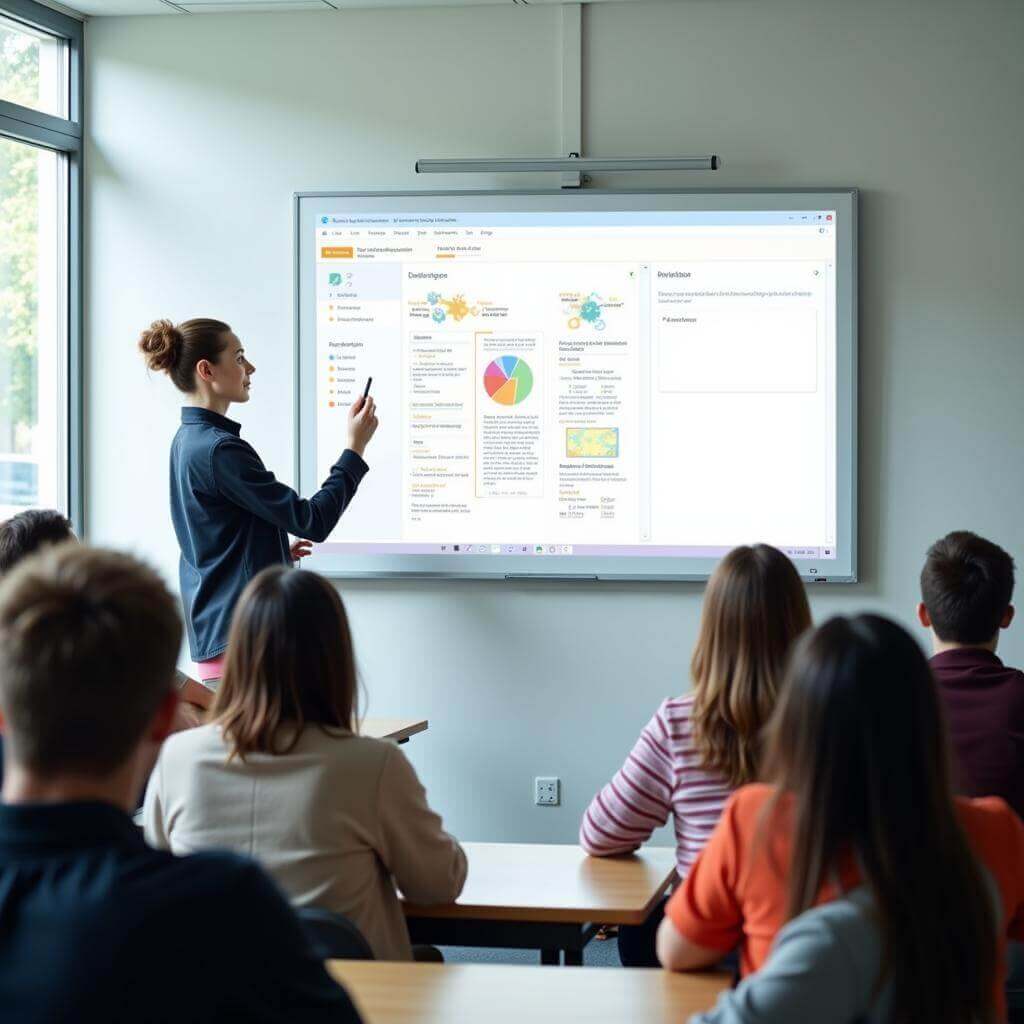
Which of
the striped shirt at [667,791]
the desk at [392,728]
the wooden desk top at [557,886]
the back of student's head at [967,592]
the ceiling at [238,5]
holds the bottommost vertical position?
the desk at [392,728]

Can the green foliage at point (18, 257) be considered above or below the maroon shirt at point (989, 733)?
above

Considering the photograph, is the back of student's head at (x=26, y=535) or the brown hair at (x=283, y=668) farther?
the back of student's head at (x=26, y=535)

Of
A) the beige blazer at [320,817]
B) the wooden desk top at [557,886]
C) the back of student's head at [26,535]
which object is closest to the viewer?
the beige blazer at [320,817]

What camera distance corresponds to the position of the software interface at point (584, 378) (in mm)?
4164

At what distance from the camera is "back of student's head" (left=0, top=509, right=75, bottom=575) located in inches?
104

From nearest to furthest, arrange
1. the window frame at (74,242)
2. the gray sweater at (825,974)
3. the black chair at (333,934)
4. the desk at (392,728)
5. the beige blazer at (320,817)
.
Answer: the gray sweater at (825,974), the black chair at (333,934), the beige blazer at (320,817), the desk at (392,728), the window frame at (74,242)

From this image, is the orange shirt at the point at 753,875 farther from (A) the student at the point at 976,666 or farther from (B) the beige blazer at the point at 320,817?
(A) the student at the point at 976,666

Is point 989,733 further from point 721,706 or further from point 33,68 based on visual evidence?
point 33,68

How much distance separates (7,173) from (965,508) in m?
3.35

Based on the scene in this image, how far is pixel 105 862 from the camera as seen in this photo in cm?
102

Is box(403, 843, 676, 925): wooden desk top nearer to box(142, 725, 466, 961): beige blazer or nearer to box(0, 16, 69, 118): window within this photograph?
box(142, 725, 466, 961): beige blazer

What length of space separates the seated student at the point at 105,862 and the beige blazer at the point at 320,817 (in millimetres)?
796

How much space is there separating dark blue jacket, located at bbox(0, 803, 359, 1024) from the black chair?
67cm

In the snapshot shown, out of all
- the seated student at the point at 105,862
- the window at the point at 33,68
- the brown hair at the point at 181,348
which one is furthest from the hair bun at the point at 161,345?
the seated student at the point at 105,862
